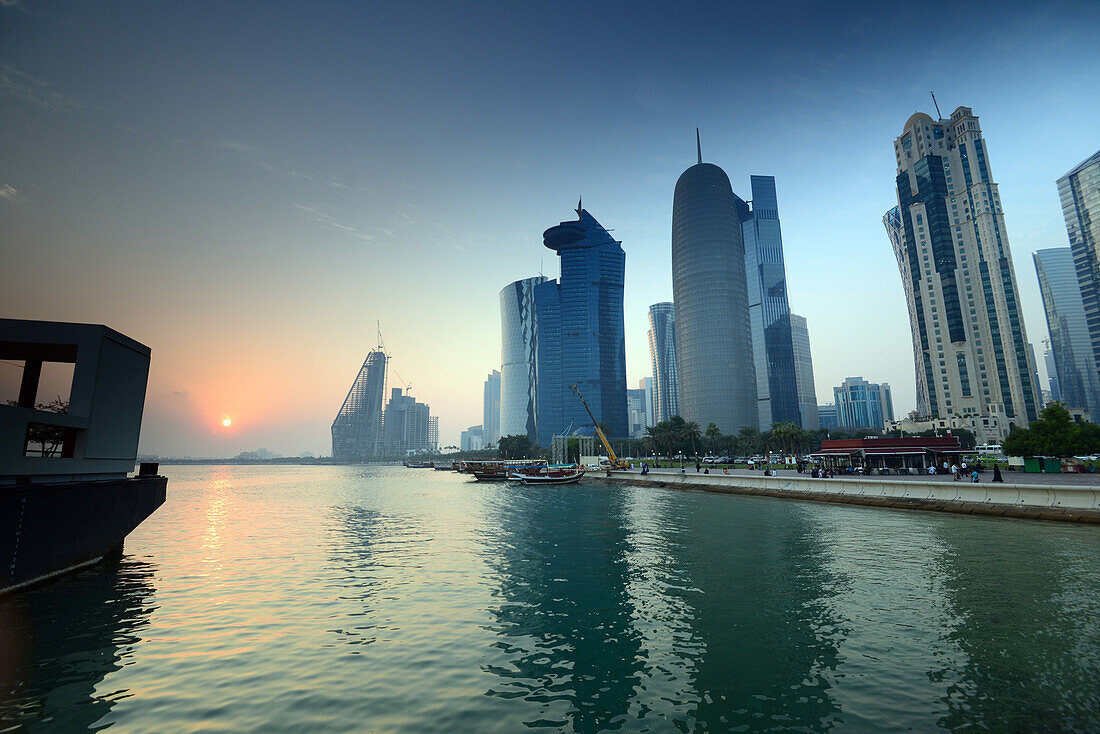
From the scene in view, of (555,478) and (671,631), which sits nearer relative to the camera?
(671,631)

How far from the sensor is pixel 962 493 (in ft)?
143

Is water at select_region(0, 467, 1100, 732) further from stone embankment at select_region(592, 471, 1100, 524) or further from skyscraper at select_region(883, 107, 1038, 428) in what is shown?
skyscraper at select_region(883, 107, 1038, 428)

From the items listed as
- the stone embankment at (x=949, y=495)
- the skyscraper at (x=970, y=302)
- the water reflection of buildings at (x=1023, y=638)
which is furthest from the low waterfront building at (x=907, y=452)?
the skyscraper at (x=970, y=302)

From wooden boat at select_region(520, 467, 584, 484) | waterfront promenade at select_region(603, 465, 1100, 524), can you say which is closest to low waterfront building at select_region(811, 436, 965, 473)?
waterfront promenade at select_region(603, 465, 1100, 524)

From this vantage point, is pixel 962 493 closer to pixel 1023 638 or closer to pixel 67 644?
pixel 1023 638

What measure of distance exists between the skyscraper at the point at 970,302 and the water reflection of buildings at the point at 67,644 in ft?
757

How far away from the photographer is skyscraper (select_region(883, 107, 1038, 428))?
177250mm

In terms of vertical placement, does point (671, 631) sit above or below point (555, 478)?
below

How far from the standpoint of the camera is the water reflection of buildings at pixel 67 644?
11.8 m

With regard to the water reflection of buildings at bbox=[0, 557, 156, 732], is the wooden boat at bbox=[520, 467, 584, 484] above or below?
above

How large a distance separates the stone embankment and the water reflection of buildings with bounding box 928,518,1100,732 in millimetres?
11468

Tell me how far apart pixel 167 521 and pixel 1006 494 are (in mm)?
81154

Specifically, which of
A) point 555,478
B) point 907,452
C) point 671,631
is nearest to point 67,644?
point 671,631

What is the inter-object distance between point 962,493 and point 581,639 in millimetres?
44574
